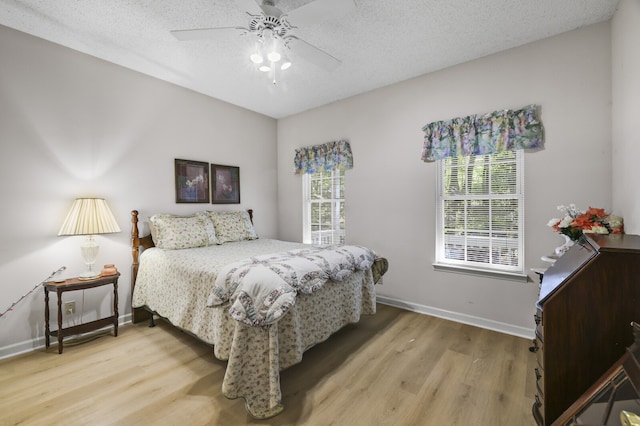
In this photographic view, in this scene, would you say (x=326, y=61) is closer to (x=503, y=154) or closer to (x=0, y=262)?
(x=503, y=154)

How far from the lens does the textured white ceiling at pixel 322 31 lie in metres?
2.09

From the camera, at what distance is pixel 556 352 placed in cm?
122

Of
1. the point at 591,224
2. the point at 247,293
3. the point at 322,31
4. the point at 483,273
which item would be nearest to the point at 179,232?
the point at 247,293

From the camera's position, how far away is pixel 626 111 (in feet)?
6.27

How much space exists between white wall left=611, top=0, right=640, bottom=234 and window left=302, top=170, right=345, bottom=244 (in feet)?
8.84

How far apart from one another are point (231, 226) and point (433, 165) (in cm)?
258

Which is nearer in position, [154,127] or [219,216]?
[154,127]

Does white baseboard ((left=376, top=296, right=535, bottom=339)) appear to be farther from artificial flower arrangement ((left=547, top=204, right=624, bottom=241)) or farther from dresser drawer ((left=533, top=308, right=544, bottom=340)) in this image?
dresser drawer ((left=533, top=308, right=544, bottom=340))

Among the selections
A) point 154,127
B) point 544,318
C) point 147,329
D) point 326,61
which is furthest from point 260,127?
point 544,318

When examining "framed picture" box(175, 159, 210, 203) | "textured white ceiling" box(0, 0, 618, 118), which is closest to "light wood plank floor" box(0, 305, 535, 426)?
"framed picture" box(175, 159, 210, 203)

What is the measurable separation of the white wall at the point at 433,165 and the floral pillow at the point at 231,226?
4.59 ft

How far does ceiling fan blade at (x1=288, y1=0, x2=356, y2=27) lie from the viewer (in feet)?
5.43

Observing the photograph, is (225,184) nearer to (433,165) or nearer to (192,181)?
(192,181)

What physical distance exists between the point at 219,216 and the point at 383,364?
2.57m
